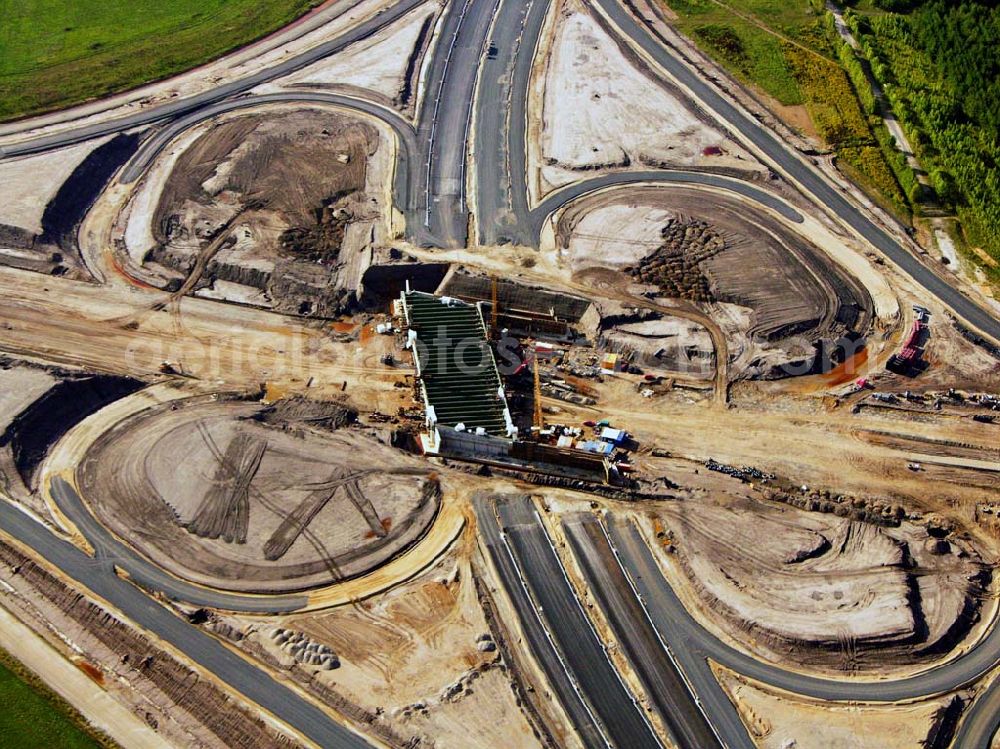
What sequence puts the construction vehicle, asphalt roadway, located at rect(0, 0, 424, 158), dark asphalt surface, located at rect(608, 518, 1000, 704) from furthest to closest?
asphalt roadway, located at rect(0, 0, 424, 158) < the construction vehicle < dark asphalt surface, located at rect(608, 518, 1000, 704)

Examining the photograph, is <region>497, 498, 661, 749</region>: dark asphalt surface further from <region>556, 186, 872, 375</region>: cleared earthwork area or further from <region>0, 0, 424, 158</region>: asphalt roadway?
<region>0, 0, 424, 158</region>: asphalt roadway

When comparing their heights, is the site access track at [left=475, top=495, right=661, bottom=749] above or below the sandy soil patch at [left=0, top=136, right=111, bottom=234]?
below

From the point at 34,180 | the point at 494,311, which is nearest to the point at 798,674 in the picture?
the point at 494,311

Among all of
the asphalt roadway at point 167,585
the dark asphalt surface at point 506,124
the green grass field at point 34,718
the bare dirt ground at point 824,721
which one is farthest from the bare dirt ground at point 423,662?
the dark asphalt surface at point 506,124

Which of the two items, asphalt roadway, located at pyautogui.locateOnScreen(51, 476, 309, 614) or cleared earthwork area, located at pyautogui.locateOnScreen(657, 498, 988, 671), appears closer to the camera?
cleared earthwork area, located at pyautogui.locateOnScreen(657, 498, 988, 671)

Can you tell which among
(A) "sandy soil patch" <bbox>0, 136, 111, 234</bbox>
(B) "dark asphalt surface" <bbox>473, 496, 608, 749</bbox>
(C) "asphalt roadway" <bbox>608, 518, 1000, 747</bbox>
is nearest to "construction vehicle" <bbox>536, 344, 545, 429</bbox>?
(B) "dark asphalt surface" <bbox>473, 496, 608, 749</bbox>

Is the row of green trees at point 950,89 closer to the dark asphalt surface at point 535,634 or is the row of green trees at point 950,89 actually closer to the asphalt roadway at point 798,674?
the asphalt roadway at point 798,674
